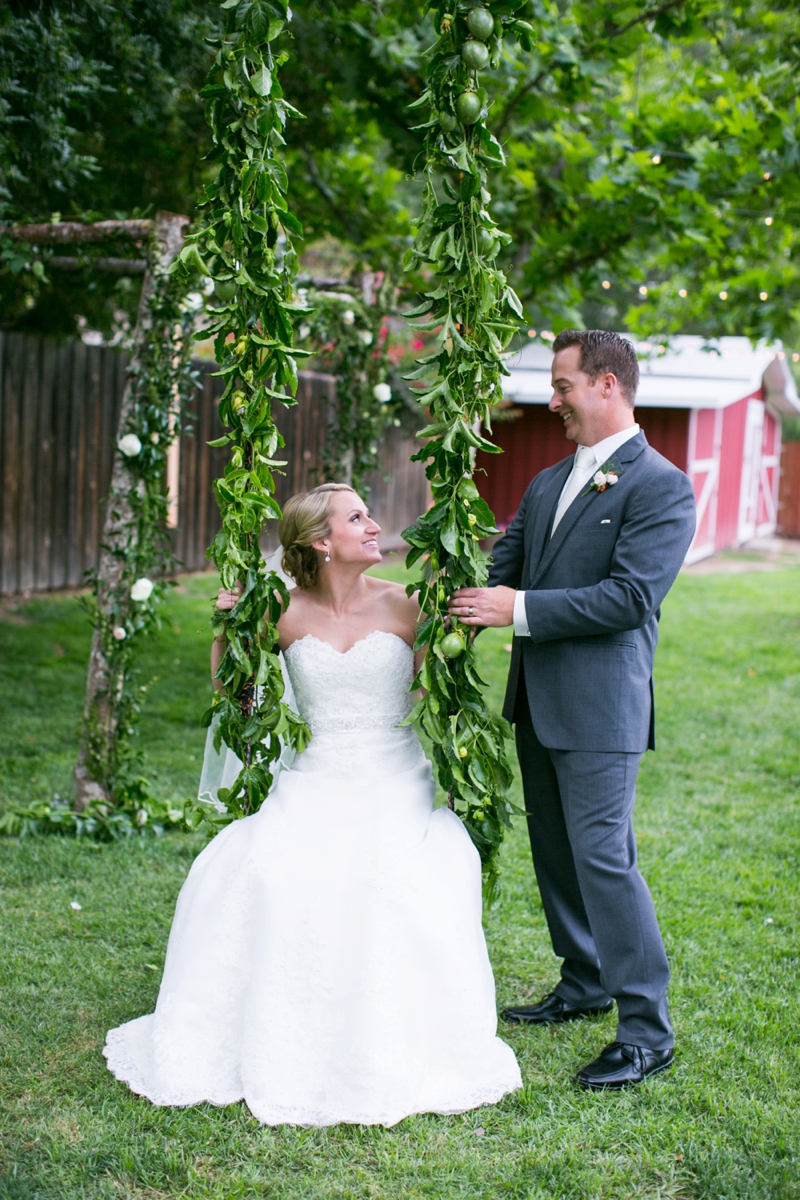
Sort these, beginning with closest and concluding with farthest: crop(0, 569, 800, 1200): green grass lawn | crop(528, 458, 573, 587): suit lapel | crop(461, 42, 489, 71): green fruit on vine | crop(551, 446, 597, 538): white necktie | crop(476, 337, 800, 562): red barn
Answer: crop(0, 569, 800, 1200): green grass lawn < crop(461, 42, 489, 71): green fruit on vine < crop(551, 446, 597, 538): white necktie < crop(528, 458, 573, 587): suit lapel < crop(476, 337, 800, 562): red barn

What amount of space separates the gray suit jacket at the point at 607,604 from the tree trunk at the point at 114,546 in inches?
93.6

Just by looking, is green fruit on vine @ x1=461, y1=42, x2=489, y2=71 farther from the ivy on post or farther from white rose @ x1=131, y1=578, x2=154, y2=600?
white rose @ x1=131, y1=578, x2=154, y2=600

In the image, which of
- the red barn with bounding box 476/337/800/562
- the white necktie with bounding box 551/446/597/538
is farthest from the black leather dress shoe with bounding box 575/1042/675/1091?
the red barn with bounding box 476/337/800/562

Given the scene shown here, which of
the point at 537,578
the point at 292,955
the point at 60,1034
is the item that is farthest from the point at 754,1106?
the point at 60,1034

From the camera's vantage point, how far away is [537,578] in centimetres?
321

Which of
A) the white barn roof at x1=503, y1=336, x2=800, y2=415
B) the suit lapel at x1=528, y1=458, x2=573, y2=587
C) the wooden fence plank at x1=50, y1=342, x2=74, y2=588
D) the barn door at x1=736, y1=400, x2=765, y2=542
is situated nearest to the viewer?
the suit lapel at x1=528, y1=458, x2=573, y2=587

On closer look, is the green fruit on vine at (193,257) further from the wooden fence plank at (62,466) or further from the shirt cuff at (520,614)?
the wooden fence plank at (62,466)

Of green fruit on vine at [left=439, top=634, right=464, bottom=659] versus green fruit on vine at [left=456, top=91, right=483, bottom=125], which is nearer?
green fruit on vine at [left=456, top=91, right=483, bottom=125]

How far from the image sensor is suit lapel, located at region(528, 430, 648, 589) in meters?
3.08

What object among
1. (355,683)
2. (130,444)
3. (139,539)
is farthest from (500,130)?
(355,683)

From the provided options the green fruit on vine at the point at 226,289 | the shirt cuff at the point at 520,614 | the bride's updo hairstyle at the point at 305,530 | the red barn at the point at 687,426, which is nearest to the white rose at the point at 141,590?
the bride's updo hairstyle at the point at 305,530

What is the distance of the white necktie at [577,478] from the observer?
3.16 metres

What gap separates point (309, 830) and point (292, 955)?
35 cm

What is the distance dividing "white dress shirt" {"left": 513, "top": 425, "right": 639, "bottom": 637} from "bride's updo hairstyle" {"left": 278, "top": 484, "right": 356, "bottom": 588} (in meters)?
0.68
